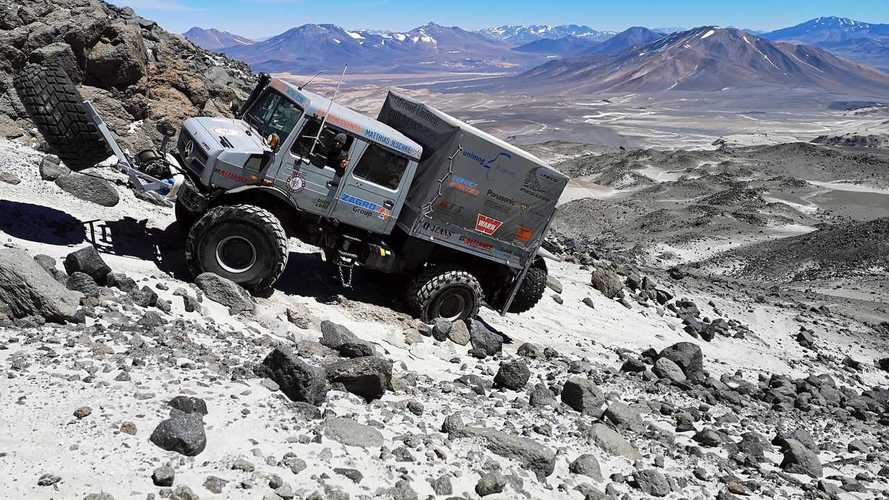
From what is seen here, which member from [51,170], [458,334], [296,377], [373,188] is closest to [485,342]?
[458,334]

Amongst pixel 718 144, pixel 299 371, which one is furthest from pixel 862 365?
pixel 718 144

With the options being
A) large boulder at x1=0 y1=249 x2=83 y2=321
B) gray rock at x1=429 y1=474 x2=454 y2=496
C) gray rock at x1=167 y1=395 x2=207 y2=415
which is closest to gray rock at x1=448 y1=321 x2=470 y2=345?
gray rock at x1=429 y1=474 x2=454 y2=496

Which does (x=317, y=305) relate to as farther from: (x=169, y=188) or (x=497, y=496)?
(x=497, y=496)

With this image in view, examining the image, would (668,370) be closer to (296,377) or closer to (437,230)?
(437,230)

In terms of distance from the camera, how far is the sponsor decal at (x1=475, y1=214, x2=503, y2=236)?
9695 millimetres

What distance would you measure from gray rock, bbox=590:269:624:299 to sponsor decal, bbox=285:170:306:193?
7621 mm

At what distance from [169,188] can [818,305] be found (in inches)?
672

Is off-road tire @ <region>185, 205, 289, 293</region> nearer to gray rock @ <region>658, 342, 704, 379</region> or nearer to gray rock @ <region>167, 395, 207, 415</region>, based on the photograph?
gray rock @ <region>167, 395, 207, 415</region>

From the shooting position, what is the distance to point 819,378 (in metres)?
11.8

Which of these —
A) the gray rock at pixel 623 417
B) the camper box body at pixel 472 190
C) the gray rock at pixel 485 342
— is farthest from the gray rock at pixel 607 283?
the gray rock at pixel 623 417

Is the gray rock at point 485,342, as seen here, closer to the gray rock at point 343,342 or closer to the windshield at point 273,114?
the gray rock at point 343,342

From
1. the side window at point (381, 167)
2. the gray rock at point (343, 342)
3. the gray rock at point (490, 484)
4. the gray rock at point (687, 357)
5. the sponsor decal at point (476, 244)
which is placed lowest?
the gray rock at point (343, 342)

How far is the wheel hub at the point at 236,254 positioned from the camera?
8.48m

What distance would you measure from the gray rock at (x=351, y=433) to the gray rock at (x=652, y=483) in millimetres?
2323
